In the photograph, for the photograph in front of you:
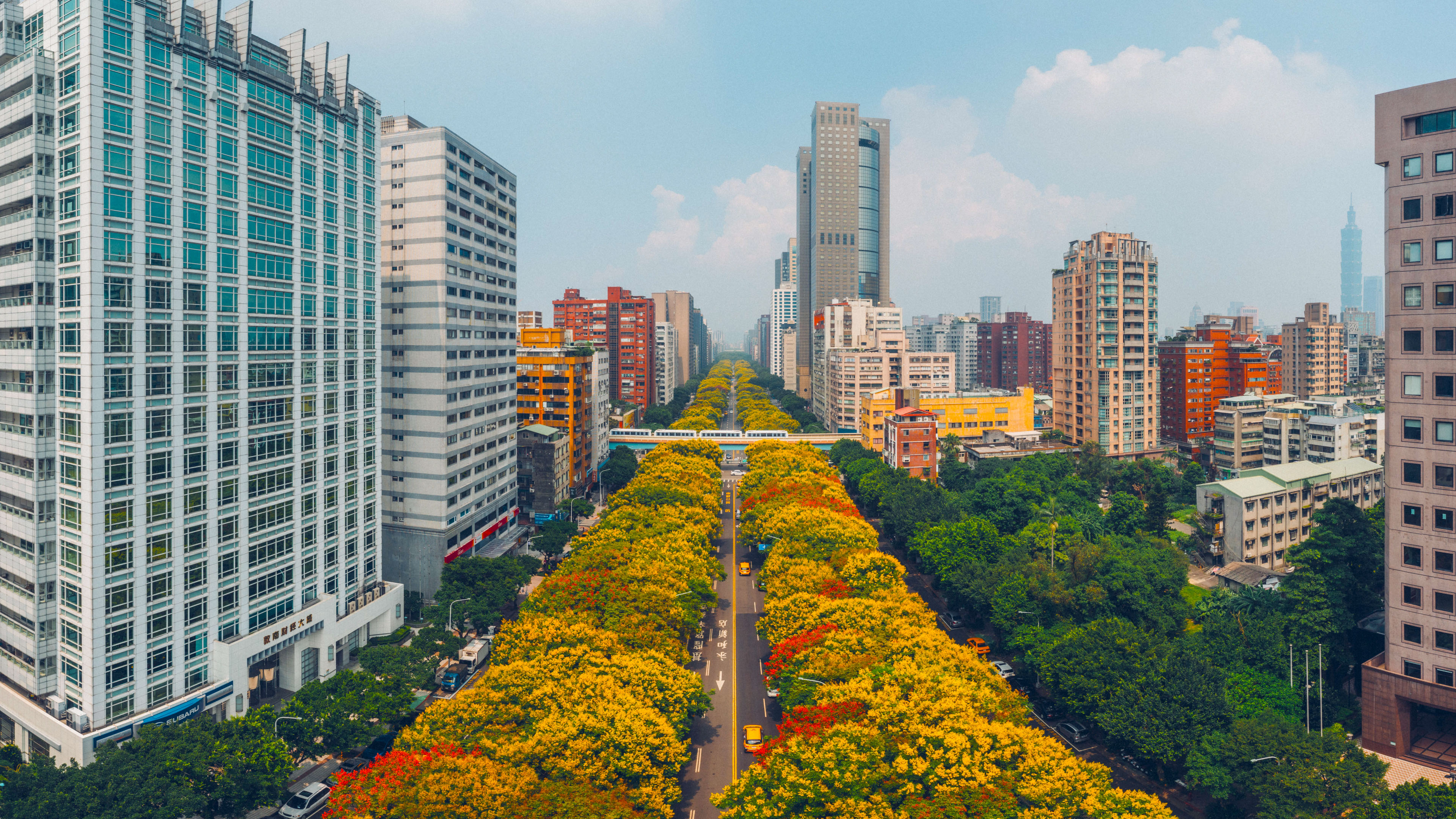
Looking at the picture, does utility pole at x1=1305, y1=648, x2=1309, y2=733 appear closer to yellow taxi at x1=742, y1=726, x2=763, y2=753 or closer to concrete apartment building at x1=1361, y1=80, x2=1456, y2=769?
concrete apartment building at x1=1361, y1=80, x2=1456, y2=769

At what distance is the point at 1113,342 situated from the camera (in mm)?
129000

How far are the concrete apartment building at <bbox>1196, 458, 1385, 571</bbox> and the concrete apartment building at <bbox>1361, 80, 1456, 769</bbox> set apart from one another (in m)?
37.4

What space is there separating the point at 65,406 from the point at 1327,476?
386 ft

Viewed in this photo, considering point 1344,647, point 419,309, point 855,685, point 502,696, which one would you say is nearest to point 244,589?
point 502,696

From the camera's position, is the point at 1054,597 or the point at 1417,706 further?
the point at 1054,597

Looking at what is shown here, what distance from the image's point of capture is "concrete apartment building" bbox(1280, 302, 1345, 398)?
180 meters

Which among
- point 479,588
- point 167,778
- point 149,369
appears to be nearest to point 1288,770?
point 167,778

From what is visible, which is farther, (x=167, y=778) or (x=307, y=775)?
(x=307, y=775)

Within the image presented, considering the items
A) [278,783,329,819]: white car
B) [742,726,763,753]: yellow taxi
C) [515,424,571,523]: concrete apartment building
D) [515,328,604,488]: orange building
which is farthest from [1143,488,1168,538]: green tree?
[278,783,329,819]: white car

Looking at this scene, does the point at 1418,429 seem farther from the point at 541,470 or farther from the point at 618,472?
the point at 618,472

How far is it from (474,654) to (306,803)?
2072 cm

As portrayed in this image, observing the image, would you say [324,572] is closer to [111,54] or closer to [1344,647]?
[111,54]

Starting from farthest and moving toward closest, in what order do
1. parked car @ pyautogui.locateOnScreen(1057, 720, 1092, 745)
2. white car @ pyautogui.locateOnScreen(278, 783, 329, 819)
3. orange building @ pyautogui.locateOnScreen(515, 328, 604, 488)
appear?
1. orange building @ pyautogui.locateOnScreen(515, 328, 604, 488)
2. parked car @ pyautogui.locateOnScreen(1057, 720, 1092, 745)
3. white car @ pyautogui.locateOnScreen(278, 783, 329, 819)

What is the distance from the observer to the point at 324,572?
6128cm
